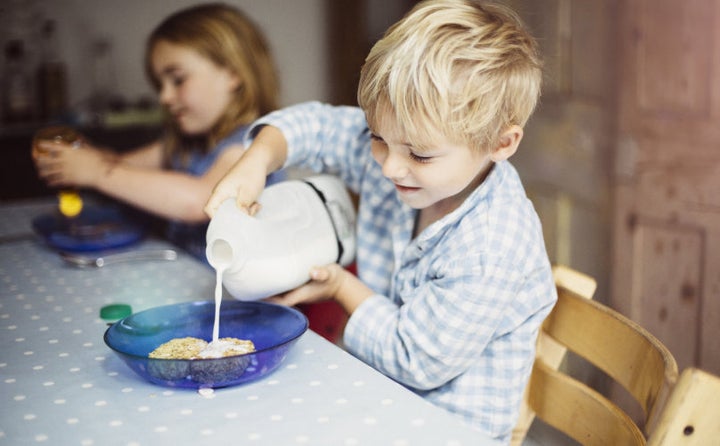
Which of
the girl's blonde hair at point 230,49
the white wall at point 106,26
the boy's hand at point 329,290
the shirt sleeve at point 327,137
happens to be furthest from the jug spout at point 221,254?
the white wall at point 106,26

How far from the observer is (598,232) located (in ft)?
7.27

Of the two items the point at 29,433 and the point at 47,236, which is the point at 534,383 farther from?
the point at 47,236

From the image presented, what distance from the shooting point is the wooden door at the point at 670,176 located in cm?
187

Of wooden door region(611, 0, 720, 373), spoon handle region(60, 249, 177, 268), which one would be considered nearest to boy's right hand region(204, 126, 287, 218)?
spoon handle region(60, 249, 177, 268)

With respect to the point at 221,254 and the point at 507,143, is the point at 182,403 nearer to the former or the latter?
the point at 221,254

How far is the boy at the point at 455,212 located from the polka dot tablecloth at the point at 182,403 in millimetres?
109

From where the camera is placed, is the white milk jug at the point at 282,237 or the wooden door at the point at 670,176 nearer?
the white milk jug at the point at 282,237

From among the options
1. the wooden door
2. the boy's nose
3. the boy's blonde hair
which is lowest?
the wooden door

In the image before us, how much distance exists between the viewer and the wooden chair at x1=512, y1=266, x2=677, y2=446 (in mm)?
815

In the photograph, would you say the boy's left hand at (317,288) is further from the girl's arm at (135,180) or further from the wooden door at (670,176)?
the wooden door at (670,176)

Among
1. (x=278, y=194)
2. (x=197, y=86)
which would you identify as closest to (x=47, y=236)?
(x=197, y=86)

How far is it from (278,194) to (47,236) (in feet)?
2.14

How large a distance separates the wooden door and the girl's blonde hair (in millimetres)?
949

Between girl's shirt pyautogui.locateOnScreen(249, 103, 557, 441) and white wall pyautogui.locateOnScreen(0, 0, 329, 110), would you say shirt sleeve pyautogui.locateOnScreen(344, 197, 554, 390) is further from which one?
white wall pyautogui.locateOnScreen(0, 0, 329, 110)
